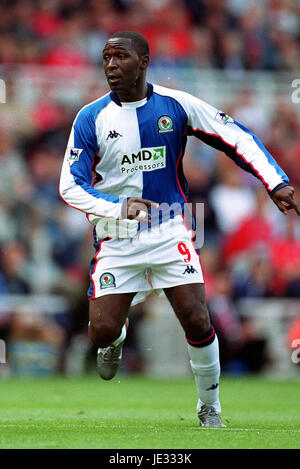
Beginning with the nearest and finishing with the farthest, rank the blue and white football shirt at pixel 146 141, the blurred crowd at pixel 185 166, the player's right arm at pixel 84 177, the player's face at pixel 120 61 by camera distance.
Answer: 1. the player's right arm at pixel 84 177
2. the player's face at pixel 120 61
3. the blue and white football shirt at pixel 146 141
4. the blurred crowd at pixel 185 166

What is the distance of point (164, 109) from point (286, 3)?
12.0m

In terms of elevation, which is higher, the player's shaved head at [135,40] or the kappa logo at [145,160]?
the player's shaved head at [135,40]

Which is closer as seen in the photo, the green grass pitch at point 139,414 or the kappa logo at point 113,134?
the green grass pitch at point 139,414

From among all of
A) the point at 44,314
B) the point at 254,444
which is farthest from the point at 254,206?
the point at 254,444

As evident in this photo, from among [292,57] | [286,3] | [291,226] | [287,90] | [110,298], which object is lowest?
[110,298]

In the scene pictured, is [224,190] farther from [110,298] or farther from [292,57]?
[110,298]

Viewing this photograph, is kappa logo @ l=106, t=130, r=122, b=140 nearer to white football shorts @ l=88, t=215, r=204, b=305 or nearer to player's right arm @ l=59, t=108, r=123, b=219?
player's right arm @ l=59, t=108, r=123, b=219

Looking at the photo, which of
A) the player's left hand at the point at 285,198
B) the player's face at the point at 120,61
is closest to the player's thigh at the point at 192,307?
the player's left hand at the point at 285,198

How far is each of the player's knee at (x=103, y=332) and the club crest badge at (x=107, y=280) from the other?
27cm

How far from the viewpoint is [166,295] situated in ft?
21.9

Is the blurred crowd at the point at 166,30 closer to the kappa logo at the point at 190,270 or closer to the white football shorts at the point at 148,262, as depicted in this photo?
the white football shorts at the point at 148,262

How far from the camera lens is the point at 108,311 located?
21.7 feet

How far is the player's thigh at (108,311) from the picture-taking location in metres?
6.59

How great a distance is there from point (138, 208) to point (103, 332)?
42.7 inches
